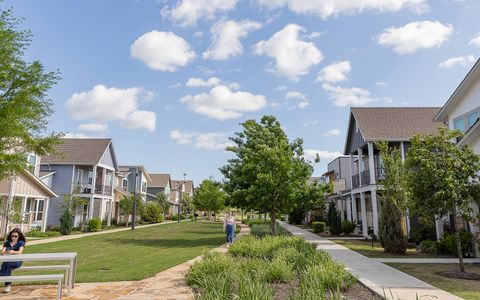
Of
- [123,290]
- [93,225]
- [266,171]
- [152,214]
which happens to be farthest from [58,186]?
[123,290]

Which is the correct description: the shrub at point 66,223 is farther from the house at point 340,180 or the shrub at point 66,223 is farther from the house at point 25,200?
the house at point 340,180

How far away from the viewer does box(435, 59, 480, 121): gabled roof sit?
587 inches

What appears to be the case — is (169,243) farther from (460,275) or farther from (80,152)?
(80,152)

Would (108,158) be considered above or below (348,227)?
above

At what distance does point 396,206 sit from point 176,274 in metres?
10.4

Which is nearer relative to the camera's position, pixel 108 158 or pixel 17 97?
pixel 17 97

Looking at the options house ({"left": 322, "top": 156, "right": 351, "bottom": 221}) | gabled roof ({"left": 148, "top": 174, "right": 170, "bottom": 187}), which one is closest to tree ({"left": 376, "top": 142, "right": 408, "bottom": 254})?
house ({"left": 322, "top": 156, "right": 351, "bottom": 221})

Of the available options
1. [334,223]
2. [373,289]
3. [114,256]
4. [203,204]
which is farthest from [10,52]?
[203,204]

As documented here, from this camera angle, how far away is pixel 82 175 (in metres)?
33.9

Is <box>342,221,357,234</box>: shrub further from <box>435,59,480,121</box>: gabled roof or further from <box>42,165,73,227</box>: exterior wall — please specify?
<box>42,165,73,227</box>: exterior wall

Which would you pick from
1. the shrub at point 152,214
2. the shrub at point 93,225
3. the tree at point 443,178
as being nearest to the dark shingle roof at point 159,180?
the shrub at point 152,214

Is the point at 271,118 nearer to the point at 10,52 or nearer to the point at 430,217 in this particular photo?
the point at 430,217

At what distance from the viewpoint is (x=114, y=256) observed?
45.2 feet

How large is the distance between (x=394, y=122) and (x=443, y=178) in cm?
1486
